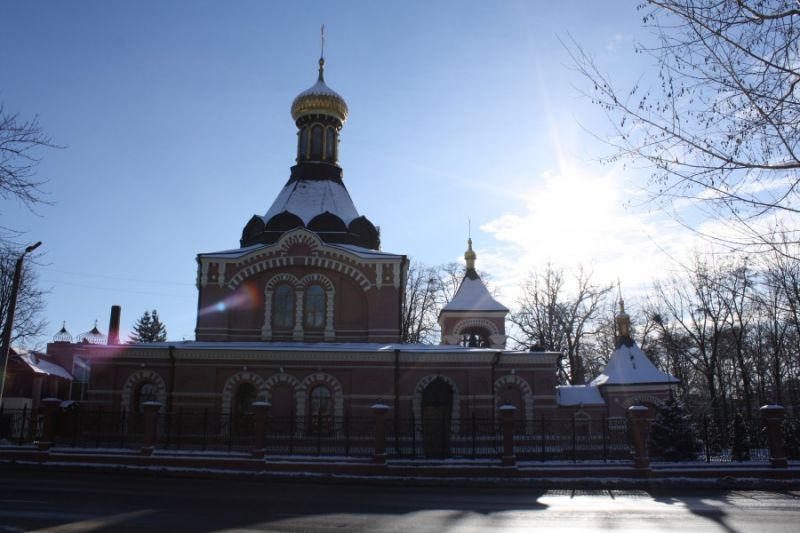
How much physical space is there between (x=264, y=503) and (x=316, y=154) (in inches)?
818

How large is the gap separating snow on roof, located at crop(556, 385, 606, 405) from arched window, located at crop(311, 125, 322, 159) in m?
15.0

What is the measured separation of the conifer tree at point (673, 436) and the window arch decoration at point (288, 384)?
37.4ft

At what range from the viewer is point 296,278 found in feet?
80.2

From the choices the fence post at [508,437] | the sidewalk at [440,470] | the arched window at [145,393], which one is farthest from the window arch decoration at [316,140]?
the fence post at [508,437]

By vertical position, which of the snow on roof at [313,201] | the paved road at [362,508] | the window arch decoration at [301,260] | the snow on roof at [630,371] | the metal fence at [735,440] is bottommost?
the paved road at [362,508]

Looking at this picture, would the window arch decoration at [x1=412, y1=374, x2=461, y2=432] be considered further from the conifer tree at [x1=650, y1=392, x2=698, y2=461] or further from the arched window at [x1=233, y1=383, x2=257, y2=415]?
the conifer tree at [x1=650, y1=392, x2=698, y2=461]

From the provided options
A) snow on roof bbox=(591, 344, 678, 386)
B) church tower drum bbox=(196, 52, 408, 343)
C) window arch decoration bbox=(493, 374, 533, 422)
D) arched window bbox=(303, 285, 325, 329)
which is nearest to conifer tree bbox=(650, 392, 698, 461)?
window arch decoration bbox=(493, 374, 533, 422)

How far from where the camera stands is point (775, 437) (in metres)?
14.8

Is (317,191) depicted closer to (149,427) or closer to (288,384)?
(288,384)

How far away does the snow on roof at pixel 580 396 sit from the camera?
2614 cm

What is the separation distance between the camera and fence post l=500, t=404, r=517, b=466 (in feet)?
50.0

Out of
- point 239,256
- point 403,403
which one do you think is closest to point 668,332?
point 403,403

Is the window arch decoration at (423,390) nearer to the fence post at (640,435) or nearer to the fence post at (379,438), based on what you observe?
the fence post at (379,438)

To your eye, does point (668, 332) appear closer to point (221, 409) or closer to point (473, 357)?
point (473, 357)
